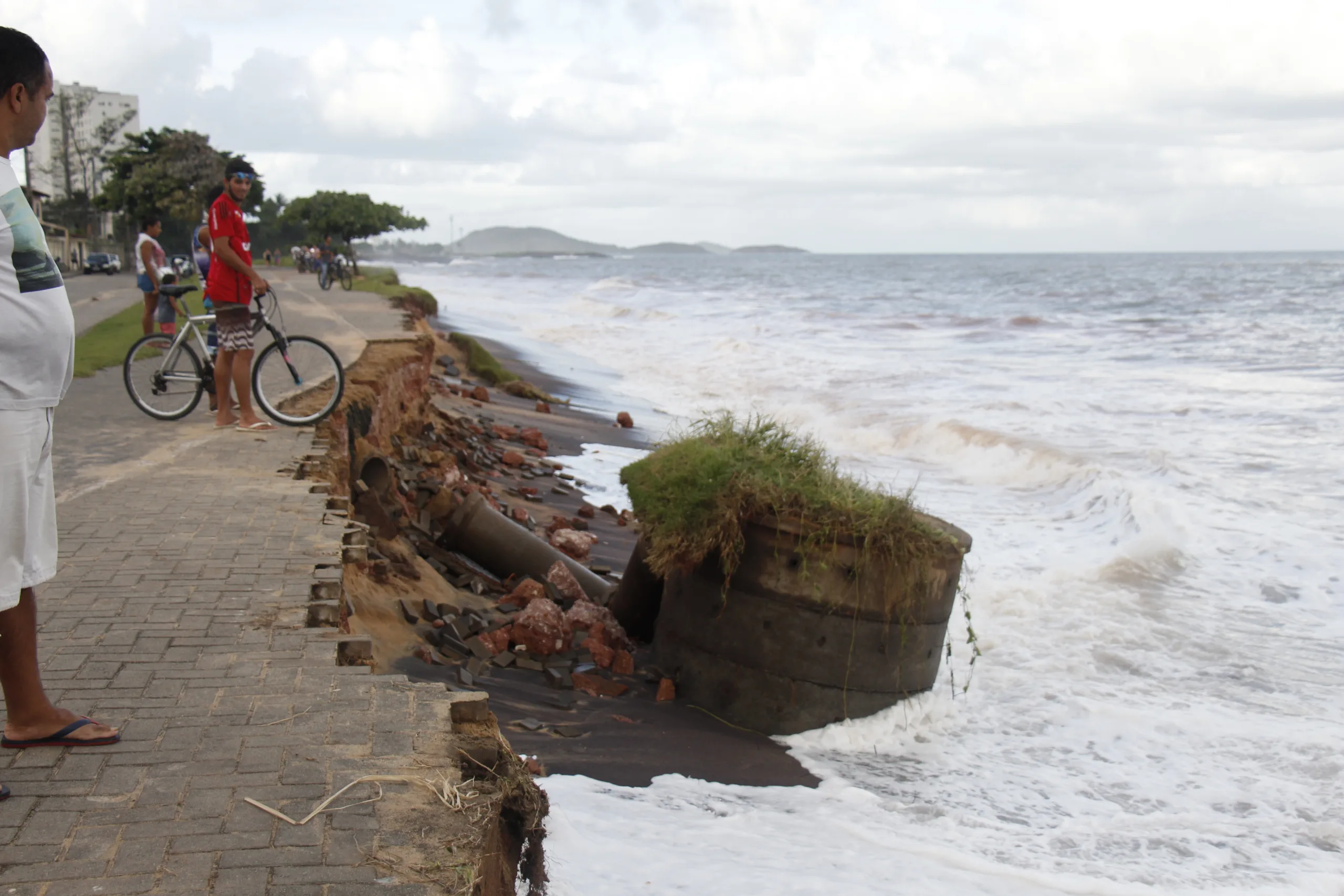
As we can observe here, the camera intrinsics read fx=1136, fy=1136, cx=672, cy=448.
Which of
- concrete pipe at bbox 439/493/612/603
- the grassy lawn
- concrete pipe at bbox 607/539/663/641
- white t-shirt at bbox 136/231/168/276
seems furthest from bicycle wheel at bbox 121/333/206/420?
concrete pipe at bbox 607/539/663/641

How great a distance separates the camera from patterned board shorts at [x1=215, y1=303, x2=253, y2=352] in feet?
26.7

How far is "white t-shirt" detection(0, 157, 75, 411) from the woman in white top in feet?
29.7

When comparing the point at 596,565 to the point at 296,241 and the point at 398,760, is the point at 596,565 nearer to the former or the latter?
the point at 398,760

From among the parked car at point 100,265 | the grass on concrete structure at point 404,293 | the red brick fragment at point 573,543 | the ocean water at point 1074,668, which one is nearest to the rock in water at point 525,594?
the red brick fragment at point 573,543

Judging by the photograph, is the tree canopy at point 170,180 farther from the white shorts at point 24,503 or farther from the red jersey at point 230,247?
the white shorts at point 24,503

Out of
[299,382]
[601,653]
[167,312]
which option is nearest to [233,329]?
[299,382]

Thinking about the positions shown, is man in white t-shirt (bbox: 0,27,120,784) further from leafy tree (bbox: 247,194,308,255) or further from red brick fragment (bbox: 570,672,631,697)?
leafy tree (bbox: 247,194,308,255)

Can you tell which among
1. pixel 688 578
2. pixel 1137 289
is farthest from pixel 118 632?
pixel 1137 289

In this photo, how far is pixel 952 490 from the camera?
12734 mm

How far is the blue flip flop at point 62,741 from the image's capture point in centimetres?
337

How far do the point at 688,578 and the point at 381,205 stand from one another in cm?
6005

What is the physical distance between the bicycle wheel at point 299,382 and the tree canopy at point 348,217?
50.0 m

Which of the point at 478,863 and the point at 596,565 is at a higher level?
the point at 478,863

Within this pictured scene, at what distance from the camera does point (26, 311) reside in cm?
314
